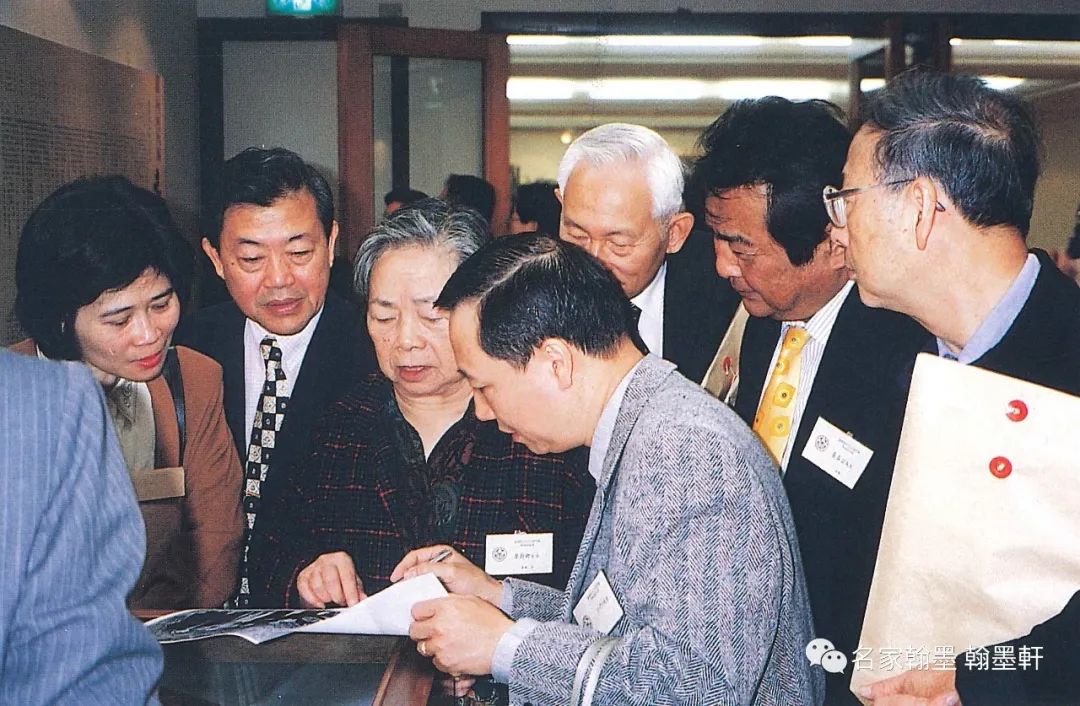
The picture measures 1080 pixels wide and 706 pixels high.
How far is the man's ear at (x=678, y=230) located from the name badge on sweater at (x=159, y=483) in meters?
1.00

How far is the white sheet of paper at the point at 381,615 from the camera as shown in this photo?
1.41m

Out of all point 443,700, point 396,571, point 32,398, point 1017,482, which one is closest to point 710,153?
point 1017,482

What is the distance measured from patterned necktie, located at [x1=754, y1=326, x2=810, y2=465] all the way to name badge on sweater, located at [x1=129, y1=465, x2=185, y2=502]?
1051 mm

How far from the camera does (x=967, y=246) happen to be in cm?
133

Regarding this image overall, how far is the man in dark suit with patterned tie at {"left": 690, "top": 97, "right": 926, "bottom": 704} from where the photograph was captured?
1.69 meters

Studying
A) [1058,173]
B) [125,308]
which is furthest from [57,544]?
[1058,173]

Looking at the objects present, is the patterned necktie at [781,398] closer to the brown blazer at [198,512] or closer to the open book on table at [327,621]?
the open book on table at [327,621]

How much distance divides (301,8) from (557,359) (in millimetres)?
980

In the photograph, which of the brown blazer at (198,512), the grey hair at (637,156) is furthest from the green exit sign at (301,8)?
the brown blazer at (198,512)

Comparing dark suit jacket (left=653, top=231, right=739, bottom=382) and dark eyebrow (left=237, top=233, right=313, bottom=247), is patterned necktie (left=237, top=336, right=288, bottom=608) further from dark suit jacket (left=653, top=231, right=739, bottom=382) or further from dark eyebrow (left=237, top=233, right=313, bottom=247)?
dark suit jacket (left=653, top=231, right=739, bottom=382)

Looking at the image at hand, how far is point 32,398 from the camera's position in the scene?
744mm

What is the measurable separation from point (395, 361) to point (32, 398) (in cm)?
105

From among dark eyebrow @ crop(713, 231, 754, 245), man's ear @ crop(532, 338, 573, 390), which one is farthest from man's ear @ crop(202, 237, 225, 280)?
dark eyebrow @ crop(713, 231, 754, 245)

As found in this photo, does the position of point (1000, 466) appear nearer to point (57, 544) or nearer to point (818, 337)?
point (818, 337)
